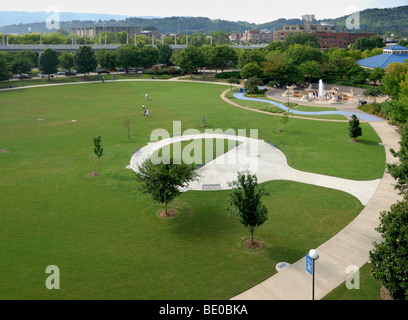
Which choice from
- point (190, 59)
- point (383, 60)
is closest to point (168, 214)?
point (383, 60)

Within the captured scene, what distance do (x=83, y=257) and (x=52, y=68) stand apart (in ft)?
318

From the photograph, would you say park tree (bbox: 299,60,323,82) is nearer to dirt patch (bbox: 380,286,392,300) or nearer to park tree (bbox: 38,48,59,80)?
park tree (bbox: 38,48,59,80)

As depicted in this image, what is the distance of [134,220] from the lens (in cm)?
2447

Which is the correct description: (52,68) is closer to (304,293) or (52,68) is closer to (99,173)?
(99,173)

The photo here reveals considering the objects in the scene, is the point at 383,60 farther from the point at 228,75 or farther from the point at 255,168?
the point at 255,168

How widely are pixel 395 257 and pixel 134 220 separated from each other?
650 inches

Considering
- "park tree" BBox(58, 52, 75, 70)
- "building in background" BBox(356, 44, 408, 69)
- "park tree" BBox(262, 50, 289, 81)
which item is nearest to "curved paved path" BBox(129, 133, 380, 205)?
"park tree" BBox(262, 50, 289, 81)

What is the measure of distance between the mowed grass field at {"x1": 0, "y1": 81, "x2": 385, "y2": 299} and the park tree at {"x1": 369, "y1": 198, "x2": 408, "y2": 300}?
204 inches

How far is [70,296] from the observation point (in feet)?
55.2

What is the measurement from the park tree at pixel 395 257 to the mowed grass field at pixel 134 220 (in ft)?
17.0

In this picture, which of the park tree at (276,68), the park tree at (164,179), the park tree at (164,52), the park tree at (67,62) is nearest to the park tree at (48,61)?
the park tree at (67,62)

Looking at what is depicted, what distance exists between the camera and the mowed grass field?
18094mm
